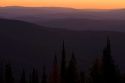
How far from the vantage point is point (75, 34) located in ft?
379

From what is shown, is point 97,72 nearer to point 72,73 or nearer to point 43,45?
point 72,73

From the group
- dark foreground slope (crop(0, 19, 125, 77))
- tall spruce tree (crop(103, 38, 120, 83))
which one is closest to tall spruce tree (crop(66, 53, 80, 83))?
tall spruce tree (crop(103, 38, 120, 83))

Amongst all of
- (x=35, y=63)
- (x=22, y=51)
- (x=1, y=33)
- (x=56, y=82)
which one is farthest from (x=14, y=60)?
(x=56, y=82)

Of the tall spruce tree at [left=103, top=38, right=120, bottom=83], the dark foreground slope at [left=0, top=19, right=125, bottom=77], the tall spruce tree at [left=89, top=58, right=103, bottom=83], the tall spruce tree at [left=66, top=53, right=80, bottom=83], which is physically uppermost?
the tall spruce tree at [left=103, top=38, right=120, bottom=83]

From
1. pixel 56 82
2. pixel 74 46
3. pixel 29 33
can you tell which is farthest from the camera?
pixel 29 33

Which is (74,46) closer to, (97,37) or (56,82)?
(97,37)

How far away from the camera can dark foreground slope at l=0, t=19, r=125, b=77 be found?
253ft

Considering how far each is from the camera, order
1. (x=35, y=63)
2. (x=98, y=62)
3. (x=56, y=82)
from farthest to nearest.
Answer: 1. (x=35, y=63)
2. (x=56, y=82)
3. (x=98, y=62)

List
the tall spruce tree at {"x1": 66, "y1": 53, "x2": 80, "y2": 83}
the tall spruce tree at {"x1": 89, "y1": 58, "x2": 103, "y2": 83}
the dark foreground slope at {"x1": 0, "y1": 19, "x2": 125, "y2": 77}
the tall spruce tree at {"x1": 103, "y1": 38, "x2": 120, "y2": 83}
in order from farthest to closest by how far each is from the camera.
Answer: the dark foreground slope at {"x1": 0, "y1": 19, "x2": 125, "y2": 77} < the tall spruce tree at {"x1": 66, "y1": 53, "x2": 80, "y2": 83} < the tall spruce tree at {"x1": 89, "y1": 58, "x2": 103, "y2": 83} < the tall spruce tree at {"x1": 103, "y1": 38, "x2": 120, "y2": 83}

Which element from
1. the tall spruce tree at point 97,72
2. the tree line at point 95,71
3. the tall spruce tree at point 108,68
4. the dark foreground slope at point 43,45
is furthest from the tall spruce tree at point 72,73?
the dark foreground slope at point 43,45

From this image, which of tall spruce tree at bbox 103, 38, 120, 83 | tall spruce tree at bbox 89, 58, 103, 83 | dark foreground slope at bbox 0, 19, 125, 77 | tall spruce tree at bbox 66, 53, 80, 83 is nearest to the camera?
tall spruce tree at bbox 103, 38, 120, 83

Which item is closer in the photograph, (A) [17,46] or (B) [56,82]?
(B) [56,82]

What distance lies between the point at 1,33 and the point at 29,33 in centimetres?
869

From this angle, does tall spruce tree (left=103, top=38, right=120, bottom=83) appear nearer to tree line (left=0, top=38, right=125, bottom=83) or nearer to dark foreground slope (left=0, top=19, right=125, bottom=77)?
tree line (left=0, top=38, right=125, bottom=83)
